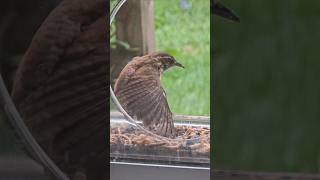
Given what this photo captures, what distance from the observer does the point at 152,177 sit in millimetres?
3070

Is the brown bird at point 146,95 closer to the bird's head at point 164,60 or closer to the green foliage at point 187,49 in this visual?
the bird's head at point 164,60

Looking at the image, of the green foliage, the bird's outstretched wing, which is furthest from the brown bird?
the green foliage

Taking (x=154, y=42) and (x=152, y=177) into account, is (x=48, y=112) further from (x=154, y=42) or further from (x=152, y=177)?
(x=154, y=42)

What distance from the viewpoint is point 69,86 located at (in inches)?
105

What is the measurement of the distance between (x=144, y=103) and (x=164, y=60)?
0.30 m
